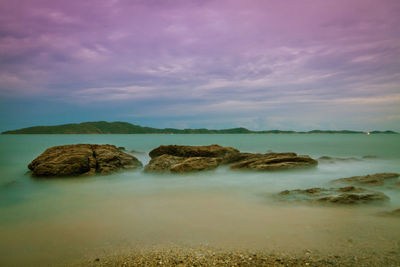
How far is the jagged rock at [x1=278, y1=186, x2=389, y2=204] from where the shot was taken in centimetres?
746

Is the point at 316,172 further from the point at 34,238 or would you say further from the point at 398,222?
the point at 34,238

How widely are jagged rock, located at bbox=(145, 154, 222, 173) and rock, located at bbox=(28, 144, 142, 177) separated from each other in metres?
1.81

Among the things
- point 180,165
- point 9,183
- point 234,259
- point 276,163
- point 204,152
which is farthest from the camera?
point 204,152

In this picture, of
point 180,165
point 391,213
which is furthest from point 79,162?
point 391,213

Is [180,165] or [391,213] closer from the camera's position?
[391,213]

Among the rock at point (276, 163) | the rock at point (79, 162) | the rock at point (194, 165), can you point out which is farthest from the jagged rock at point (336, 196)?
the rock at point (79, 162)

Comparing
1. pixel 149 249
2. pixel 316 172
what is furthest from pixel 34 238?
pixel 316 172

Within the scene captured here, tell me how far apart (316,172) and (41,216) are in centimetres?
1321

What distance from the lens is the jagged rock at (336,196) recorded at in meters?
7.46

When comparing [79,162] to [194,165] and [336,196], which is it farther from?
[336,196]

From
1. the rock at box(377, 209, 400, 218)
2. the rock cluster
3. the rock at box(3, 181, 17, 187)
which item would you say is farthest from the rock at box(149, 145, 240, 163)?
the rock at box(377, 209, 400, 218)

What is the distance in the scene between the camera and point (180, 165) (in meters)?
14.4

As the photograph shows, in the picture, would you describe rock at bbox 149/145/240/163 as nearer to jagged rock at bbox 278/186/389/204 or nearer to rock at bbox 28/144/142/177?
rock at bbox 28/144/142/177

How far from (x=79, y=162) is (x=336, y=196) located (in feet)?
40.6
